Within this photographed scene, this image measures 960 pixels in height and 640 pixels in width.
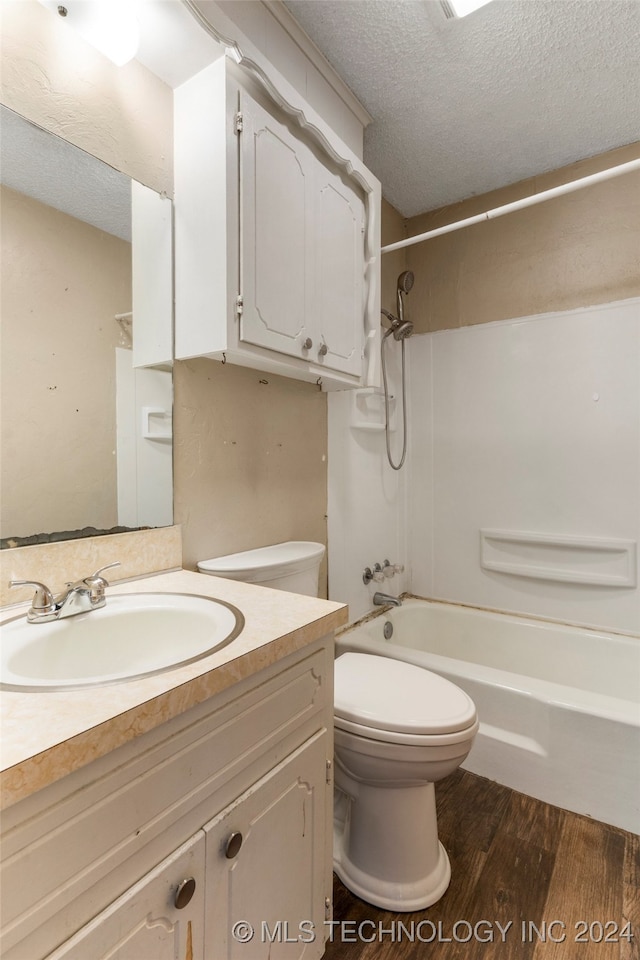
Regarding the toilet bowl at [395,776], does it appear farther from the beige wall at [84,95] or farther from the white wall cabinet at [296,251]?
the beige wall at [84,95]

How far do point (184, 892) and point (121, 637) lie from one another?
0.47 metres

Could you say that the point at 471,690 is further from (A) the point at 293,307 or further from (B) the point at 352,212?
(B) the point at 352,212

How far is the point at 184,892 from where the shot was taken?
64cm

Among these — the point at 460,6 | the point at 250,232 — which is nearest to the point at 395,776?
the point at 250,232

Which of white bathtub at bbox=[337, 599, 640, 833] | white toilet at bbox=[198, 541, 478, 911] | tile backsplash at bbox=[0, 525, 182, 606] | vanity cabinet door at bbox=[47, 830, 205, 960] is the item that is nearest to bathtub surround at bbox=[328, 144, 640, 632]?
white bathtub at bbox=[337, 599, 640, 833]

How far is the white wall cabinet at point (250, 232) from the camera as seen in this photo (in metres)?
1.17

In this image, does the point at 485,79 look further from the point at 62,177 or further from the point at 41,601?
the point at 41,601

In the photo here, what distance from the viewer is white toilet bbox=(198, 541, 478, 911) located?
1171 millimetres

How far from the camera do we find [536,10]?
1.39 m

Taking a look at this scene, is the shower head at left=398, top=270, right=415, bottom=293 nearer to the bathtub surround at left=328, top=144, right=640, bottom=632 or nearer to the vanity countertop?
the bathtub surround at left=328, top=144, right=640, bottom=632

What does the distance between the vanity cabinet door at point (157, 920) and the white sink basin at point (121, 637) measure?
276 millimetres

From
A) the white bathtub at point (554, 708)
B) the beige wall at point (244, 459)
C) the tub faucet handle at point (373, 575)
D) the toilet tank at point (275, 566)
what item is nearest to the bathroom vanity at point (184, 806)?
the toilet tank at point (275, 566)

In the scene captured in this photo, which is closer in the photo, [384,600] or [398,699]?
[398,699]

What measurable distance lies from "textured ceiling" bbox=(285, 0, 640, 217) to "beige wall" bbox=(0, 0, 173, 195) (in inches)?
23.0
